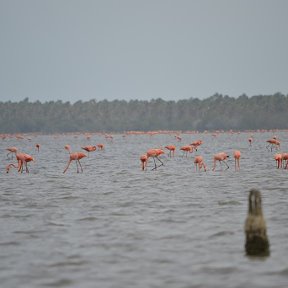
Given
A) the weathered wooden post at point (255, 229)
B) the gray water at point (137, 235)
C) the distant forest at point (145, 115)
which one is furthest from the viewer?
the distant forest at point (145, 115)

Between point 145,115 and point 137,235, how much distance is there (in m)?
149

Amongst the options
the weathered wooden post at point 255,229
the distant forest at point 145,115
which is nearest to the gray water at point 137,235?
the weathered wooden post at point 255,229

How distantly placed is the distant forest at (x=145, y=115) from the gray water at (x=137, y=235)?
131905 millimetres

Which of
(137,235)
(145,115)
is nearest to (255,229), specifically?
(137,235)

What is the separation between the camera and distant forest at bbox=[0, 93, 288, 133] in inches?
5915

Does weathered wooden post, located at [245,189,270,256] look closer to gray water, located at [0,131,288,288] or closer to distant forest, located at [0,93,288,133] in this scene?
gray water, located at [0,131,288,288]

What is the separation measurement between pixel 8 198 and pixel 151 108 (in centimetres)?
14337

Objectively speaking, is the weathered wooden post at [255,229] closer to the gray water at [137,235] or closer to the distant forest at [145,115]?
the gray water at [137,235]

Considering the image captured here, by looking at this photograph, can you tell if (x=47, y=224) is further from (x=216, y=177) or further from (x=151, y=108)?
(x=151, y=108)

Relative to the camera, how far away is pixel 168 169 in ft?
87.5

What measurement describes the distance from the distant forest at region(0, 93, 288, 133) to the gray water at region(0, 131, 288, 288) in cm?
13191

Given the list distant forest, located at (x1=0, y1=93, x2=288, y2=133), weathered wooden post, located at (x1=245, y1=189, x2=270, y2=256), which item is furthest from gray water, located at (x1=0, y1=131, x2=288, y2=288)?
distant forest, located at (x1=0, y1=93, x2=288, y2=133)

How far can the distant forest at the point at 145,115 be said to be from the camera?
150 meters

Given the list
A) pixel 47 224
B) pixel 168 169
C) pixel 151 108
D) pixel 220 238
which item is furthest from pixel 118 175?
pixel 151 108
